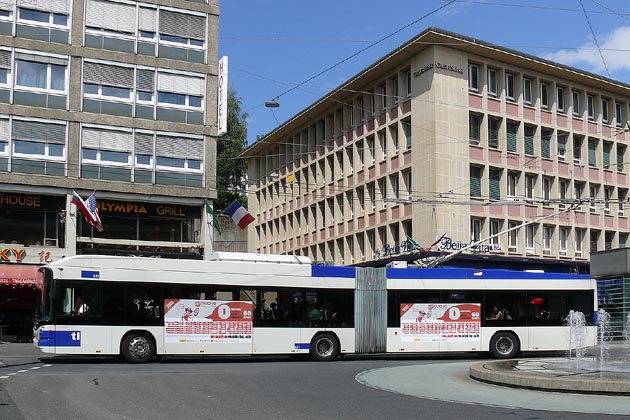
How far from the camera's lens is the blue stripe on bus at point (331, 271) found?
25.8m

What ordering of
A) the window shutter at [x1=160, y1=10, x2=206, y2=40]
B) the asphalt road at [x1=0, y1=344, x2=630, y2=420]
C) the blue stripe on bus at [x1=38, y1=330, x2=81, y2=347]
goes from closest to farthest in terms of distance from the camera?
the asphalt road at [x1=0, y1=344, x2=630, y2=420]
the blue stripe on bus at [x1=38, y1=330, x2=81, y2=347]
the window shutter at [x1=160, y1=10, x2=206, y2=40]

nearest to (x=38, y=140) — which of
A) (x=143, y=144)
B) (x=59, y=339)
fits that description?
(x=143, y=144)

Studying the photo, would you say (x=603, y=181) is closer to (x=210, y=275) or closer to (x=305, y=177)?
(x=305, y=177)

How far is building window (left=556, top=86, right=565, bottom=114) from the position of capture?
52.0 m

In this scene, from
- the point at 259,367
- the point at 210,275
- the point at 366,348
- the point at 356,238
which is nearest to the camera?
the point at 259,367

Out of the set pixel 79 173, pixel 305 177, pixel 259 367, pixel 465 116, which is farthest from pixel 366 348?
pixel 305 177

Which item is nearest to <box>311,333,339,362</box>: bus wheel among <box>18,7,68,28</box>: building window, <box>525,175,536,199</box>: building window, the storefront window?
the storefront window

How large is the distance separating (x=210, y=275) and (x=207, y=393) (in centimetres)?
990

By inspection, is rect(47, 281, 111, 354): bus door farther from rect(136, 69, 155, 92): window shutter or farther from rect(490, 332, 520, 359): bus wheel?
rect(136, 69, 155, 92): window shutter

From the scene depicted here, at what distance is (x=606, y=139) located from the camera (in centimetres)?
5406

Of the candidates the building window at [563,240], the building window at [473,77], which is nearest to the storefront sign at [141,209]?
the building window at [473,77]

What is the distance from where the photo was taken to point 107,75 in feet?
122

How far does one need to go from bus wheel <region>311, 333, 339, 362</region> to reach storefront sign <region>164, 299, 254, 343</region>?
208cm

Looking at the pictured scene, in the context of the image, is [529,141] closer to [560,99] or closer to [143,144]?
[560,99]
